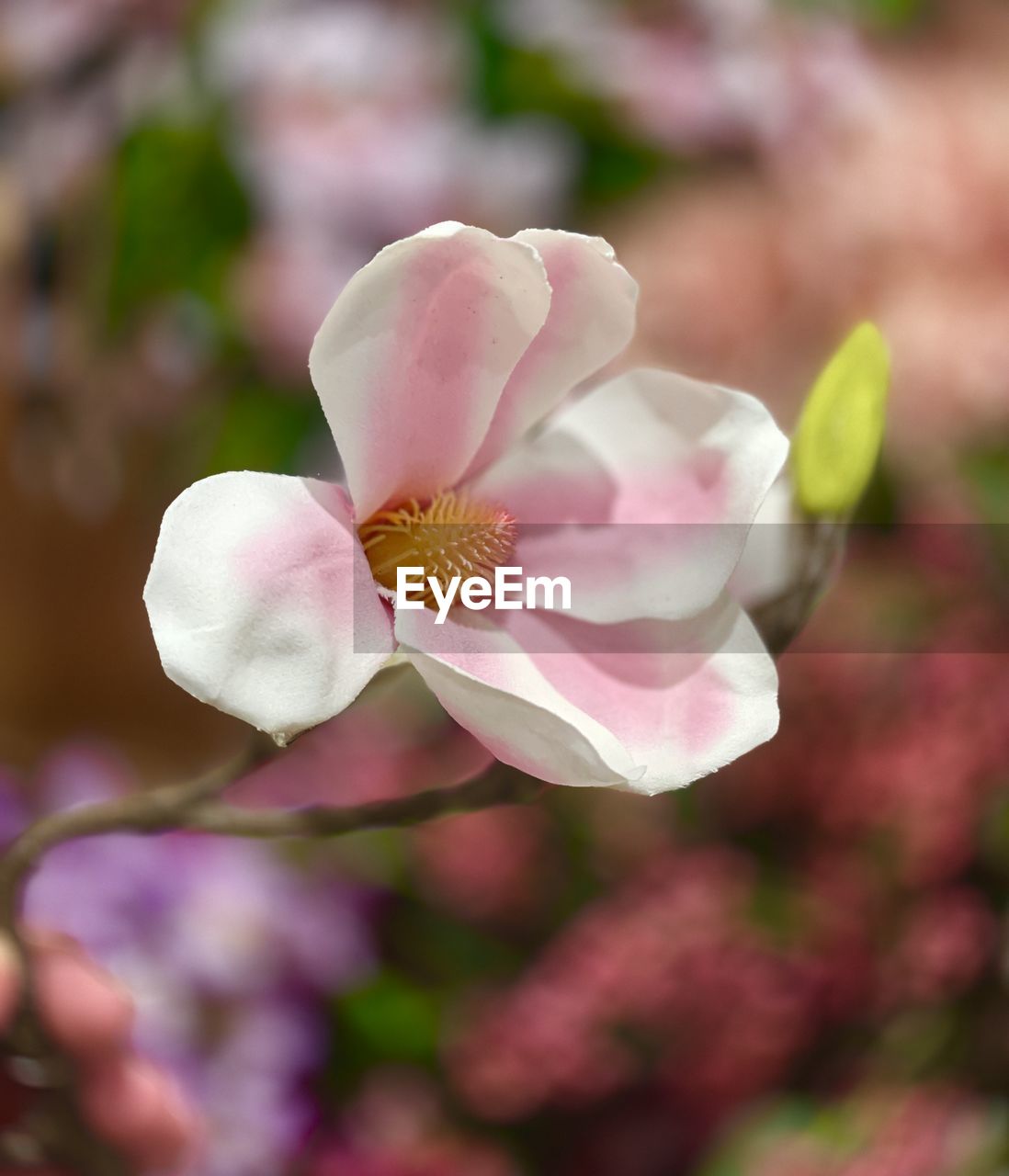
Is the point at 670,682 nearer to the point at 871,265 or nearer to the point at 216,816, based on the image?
the point at 216,816

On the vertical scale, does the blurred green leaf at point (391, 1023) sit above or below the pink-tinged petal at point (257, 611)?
below

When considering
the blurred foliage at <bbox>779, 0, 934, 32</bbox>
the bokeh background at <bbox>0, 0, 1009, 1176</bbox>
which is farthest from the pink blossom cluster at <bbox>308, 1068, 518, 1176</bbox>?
the blurred foliage at <bbox>779, 0, 934, 32</bbox>

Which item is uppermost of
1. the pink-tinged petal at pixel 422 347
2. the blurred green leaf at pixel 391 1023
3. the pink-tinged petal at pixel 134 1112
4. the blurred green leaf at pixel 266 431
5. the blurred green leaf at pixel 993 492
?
the pink-tinged petal at pixel 422 347

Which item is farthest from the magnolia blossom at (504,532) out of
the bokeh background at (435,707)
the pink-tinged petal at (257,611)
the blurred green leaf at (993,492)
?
the blurred green leaf at (993,492)

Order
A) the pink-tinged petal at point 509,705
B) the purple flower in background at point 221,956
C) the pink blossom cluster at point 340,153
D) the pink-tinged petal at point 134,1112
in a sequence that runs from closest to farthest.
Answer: the pink-tinged petal at point 509,705, the pink-tinged petal at point 134,1112, the purple flower in background at point 221,956, the pink blossom cluster at point 340,153

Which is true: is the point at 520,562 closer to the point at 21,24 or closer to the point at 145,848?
the point at 145,848

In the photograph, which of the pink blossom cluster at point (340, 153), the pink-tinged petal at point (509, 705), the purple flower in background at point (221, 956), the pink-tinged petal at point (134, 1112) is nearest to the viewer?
the pink-tinged petal at point (509, 705)

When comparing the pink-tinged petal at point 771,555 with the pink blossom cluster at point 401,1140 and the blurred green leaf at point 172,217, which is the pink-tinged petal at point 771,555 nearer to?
the pink blossom cluster at point 401,1140

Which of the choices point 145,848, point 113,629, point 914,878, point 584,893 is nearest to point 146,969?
point 145,848

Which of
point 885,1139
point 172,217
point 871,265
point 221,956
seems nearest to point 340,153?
point 172,217
